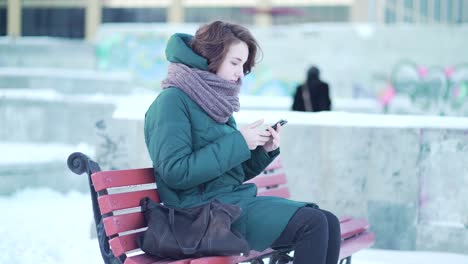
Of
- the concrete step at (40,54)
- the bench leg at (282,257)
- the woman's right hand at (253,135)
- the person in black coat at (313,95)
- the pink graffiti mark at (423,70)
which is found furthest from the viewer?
the concrete step at (40,54)

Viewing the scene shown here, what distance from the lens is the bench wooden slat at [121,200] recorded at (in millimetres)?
3205

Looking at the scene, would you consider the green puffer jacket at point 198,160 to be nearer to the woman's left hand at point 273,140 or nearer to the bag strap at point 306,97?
the woman's left hand at point 273,140

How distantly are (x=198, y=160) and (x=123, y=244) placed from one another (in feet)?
1.50

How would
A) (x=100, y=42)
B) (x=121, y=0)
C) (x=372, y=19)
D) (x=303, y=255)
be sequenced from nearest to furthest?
(x=303, y=255)
(x=100, y=42)
(x=372, y=19)
(x=121, y=0)

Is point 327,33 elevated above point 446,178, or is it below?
above

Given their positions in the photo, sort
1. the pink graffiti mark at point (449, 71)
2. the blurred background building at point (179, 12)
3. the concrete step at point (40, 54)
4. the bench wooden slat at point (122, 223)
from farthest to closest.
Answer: the blurred background building at point (179, 12), the concrete step at point (40, 54), the pink graffiti mark at point (449, 71), the bench wooden slat at point (122, 223)

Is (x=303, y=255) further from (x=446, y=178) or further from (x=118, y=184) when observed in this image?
(x=446, y=178)

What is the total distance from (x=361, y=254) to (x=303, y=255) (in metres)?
2.46

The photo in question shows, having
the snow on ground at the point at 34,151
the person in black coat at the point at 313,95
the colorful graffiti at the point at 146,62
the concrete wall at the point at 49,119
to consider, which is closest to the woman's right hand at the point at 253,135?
the snow on ground at the point at 34,151

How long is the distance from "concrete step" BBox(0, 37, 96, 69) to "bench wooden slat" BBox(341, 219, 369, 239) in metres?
18.0

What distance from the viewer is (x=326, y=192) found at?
5.69 meters

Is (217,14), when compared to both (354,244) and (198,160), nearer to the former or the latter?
(354,244)

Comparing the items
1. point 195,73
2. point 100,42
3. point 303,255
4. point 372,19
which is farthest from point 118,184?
point 372,19

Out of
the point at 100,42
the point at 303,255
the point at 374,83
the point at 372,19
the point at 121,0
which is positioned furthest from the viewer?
the point at 121,0
